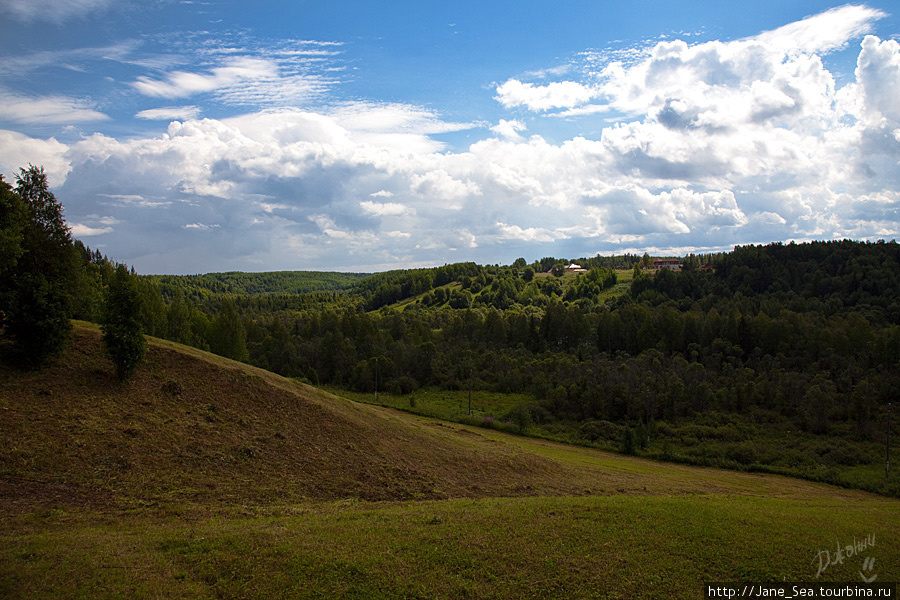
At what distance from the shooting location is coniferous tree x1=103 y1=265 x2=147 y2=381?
28719mm

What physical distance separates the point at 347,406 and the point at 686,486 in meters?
27.6

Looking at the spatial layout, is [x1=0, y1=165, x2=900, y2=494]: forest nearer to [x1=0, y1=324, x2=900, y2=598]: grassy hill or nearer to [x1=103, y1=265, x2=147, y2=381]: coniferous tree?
[x1=103, y1=265, x2=147, y2=381]: coniferous tree

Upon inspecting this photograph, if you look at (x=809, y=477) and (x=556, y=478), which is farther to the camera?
(x=809, y=477)

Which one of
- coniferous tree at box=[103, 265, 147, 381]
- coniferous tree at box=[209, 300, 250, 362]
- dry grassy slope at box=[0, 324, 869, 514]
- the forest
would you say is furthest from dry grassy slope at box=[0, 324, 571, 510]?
coniferous tree at box=[209, 300, 250, 362]

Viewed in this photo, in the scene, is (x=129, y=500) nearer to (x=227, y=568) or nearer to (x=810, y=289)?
(x=227, y=568)

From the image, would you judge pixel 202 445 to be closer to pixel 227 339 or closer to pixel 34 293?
pixel 34 293

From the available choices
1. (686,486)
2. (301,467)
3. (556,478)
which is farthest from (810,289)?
(301,467)

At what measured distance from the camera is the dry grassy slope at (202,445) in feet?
68.3

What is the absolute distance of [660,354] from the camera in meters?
97.6

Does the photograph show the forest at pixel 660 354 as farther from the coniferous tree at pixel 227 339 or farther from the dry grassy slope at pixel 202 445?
the dry grassy slope at pixel 202 445

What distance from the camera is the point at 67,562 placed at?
13891 mm

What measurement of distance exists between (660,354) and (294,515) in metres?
92.1

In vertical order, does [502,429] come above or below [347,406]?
below

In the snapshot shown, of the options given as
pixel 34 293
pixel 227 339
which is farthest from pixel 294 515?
pixel 227 339
